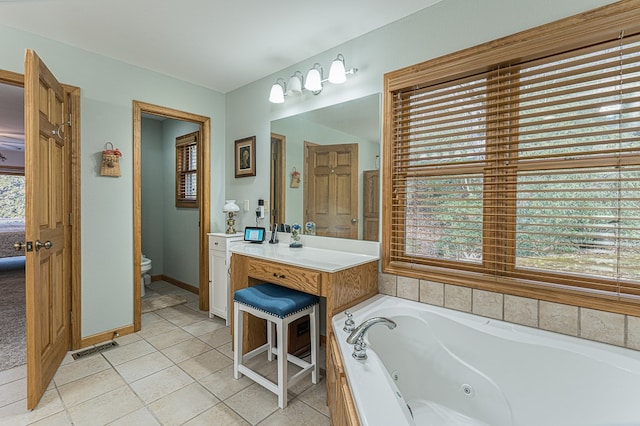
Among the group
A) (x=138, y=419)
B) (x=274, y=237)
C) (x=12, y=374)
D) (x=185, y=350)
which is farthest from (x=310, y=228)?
(x=12, y=374)

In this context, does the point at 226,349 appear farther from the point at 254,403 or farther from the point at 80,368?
the point at 80,368

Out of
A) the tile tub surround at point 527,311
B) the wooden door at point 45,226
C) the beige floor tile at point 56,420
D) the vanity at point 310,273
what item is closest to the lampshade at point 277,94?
the vanity at point 310,273

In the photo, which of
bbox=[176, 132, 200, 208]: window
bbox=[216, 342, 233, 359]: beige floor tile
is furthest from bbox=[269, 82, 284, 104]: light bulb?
bbox=[216, 342, 233, 359]: beige floor tile

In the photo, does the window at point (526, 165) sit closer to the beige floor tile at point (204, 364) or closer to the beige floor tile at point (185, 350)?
the beige floor tile at point (204, 364)

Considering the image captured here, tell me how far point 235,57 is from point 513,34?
2.11 m

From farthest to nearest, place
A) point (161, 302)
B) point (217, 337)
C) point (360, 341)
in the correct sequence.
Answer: point (161, 302) → point (217, 337) → point (360, 341)

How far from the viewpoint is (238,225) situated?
3.37m

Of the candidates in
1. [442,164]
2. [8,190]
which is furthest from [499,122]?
[8,190]

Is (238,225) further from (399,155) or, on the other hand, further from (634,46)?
(634,46)

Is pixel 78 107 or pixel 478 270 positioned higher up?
pixel 78 107

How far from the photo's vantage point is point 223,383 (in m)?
2.01

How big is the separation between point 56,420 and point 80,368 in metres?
0.61

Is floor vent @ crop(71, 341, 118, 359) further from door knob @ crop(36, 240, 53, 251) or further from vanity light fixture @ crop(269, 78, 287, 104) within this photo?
vanity light fixture @ crop(269, 78, 287, 104)

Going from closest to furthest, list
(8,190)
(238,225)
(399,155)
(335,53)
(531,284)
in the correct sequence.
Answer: (531,284) → (399,155) → (335,53) → (238,225) → (8,190)
